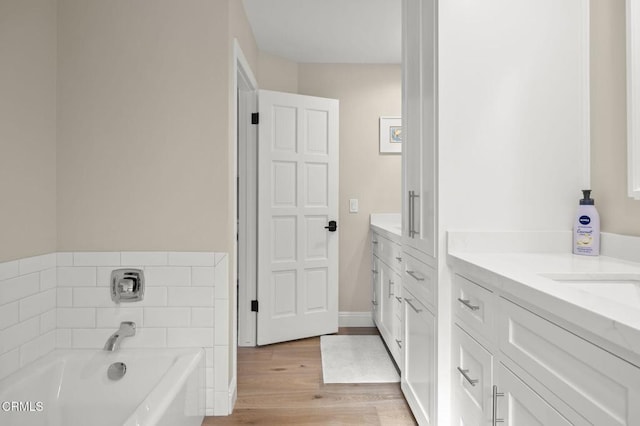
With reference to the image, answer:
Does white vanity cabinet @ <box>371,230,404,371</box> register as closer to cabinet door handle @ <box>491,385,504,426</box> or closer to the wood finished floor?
the wood finished floor

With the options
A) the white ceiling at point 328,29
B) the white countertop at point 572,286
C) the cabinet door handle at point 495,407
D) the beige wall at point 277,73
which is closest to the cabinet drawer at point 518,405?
the cabinet door handle at point 495,407

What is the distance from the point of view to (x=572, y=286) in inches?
44.1

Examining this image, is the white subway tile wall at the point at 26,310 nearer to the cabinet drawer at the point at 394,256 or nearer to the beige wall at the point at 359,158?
the cabinet drawer at the point at 394,256

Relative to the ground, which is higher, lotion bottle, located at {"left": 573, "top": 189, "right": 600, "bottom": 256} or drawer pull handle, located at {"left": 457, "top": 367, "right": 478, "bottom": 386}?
lotion bottle, located at {"left": 573, "top": 189, "right": 600, "bottom": 256}

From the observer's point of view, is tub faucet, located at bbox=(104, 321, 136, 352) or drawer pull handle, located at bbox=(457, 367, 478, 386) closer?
drawer pull handle, located at bbox=(457, 367, 478, 386)

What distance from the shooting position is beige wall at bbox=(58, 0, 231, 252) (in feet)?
6.73

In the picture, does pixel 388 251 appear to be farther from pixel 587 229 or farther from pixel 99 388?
pixel 99 388

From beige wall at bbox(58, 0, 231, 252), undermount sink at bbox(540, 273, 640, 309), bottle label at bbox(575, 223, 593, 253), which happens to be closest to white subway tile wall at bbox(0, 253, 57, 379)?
beige wall at bbox(58, 0, 231, 252)

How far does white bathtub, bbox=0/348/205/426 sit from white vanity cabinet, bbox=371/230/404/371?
1.19m

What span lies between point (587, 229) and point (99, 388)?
227 centimetres

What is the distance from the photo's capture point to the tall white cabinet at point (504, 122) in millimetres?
1624

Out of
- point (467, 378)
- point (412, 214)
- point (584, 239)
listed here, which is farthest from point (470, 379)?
point (412, 214)

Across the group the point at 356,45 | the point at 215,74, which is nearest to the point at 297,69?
the point at 356,45

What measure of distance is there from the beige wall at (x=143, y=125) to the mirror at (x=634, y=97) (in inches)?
69.0
